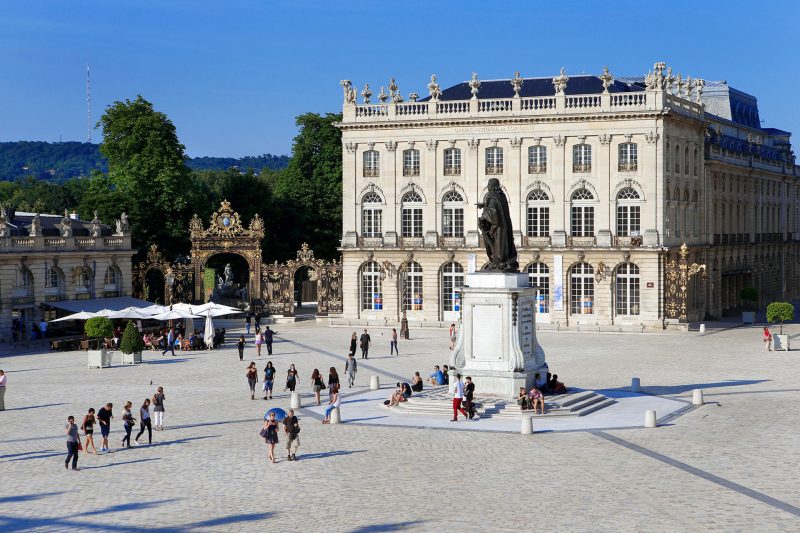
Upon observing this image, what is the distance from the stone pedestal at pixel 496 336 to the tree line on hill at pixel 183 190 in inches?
1971

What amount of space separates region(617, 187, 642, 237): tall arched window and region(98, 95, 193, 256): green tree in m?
31.5

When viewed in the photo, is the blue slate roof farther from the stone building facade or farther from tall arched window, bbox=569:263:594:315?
the stone building facade

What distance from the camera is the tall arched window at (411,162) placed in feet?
270

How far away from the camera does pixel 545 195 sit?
7919cm

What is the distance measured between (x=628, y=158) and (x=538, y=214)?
6.39m

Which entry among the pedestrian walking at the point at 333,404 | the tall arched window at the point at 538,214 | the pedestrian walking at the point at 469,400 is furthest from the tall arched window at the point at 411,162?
the pedestrian walking at the point at 469,400

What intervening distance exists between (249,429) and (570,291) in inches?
1640

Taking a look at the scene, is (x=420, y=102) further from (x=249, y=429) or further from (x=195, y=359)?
(x=249, y=429)

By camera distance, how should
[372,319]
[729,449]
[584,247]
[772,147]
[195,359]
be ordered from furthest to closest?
[772,147], [372,319], [584,247], [195,359], [729,449]

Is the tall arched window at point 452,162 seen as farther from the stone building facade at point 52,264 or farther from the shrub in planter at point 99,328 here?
the shrub in planter at point 99,328

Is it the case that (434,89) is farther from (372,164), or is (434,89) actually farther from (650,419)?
(650,419)

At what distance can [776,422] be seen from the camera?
40.5 m

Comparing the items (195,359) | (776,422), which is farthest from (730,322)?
(776,422)

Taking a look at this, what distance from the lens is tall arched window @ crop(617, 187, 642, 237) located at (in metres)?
77.4
